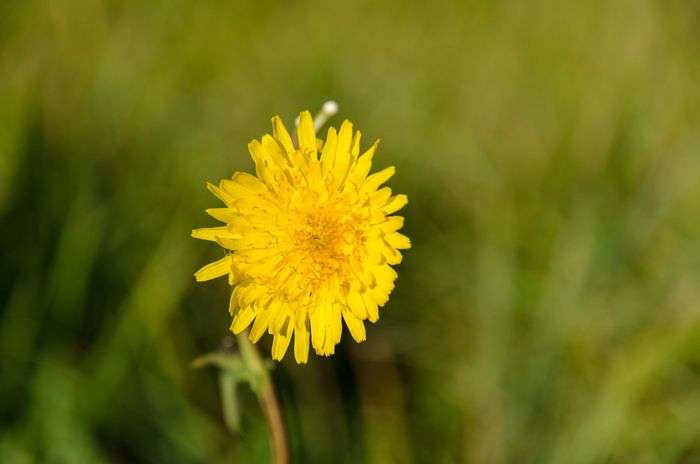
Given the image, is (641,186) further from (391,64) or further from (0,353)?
(0,353)

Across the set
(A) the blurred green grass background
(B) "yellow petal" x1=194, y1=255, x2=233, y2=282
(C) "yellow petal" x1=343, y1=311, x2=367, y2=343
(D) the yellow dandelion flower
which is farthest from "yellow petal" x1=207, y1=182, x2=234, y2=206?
(A) the blurred green grass background

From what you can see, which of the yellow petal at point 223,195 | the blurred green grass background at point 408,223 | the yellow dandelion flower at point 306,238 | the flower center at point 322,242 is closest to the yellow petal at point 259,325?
the yellow dandelion flower at point 306,238

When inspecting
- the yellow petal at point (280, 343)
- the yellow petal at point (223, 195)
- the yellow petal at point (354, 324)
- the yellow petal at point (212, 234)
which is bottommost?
the yellow petal at point (280, 343)

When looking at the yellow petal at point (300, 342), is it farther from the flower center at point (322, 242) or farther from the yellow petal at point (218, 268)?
the yellow petal at point (218, 268)

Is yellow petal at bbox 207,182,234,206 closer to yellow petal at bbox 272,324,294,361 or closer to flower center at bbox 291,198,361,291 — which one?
flower center at bbox 291,198,361,291

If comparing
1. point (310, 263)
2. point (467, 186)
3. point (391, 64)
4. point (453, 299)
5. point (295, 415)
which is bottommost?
point (295, 415)

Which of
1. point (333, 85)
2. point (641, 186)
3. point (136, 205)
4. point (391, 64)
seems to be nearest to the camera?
point (136, 205)

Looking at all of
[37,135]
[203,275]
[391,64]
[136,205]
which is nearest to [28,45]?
[37,135]

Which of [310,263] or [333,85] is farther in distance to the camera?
[333,85]

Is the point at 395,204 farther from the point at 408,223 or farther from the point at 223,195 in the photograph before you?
the point at 408,223
